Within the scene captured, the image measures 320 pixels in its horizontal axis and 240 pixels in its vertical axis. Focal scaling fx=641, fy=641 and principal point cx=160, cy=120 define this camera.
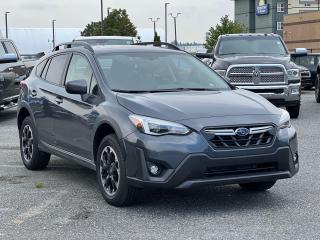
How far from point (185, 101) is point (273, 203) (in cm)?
131

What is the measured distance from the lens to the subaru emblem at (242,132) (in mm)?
5617

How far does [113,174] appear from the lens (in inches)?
239

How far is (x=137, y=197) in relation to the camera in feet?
19.7

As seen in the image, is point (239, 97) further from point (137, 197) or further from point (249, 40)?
point (249, 40)

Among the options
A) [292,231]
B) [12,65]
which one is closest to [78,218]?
[292,231]

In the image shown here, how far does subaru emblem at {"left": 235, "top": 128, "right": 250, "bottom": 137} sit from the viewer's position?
5617mm

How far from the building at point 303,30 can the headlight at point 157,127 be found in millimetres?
63154

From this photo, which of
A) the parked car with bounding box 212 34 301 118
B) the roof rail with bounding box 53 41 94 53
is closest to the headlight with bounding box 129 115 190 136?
the roof rail with bounding box 53 41 94 53

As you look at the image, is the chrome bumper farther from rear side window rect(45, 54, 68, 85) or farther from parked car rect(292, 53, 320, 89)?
parked car rect(292, 53, 320, 89)

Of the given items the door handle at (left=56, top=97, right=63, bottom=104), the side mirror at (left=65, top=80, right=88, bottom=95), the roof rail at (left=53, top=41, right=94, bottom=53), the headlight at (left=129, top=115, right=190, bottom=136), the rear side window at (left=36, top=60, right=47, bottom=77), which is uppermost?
the roof rail at (left=53, top=41, right=94, bottom=53)

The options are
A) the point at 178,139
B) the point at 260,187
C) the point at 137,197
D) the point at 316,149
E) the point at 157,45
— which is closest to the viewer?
the point at 178,139

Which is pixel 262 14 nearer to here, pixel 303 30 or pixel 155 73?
pixel 303 30

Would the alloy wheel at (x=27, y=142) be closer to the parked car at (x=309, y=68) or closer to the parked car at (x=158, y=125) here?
the parked car at (x=158, y=125)

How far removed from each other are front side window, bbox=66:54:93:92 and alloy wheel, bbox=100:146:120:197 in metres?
0.95
